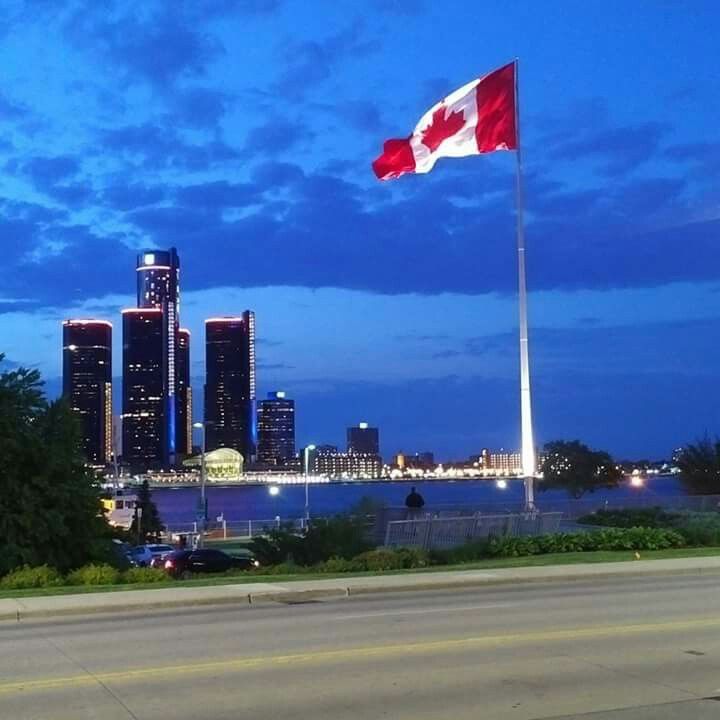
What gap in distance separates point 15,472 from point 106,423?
10996 cm

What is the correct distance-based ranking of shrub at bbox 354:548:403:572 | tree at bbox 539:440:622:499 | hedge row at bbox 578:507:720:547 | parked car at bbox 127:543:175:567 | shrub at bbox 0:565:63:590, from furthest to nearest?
tree at bbox 539:440:622:499 < parked car at bbox 127:543:175:567 < hedge row at bbox 578:507:720:547 < shrub at bbox 354:548:403:572 < shrub at bbox 0:565:63:590

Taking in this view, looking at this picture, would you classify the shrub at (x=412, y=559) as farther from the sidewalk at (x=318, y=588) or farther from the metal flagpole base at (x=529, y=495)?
the metal flagpole base at (x=529, y=495)

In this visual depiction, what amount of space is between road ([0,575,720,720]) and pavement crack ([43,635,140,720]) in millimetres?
20

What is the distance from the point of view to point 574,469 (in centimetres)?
6612

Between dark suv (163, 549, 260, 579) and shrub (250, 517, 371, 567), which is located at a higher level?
shrub (250, 517, 371, 567)

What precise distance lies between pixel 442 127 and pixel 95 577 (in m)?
13.6

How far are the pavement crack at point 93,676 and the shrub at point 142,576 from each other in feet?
27.4

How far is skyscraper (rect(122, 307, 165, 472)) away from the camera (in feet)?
486

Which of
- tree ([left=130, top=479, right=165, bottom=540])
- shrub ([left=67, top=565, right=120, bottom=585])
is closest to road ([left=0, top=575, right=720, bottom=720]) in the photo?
shrub ([left=67, top=565, right=120, bottom=585])

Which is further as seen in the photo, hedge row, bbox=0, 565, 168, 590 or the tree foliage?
the tree foliage

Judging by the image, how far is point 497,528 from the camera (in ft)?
99.8

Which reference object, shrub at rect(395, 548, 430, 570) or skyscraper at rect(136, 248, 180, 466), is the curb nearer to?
shrub at rect(395, 548, 430, 570)

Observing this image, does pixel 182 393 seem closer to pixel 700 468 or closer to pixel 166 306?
pixel 166 306

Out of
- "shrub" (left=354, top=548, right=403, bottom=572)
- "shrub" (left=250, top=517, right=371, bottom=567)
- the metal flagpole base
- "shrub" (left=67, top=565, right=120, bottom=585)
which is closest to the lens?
"shrub" (left=67, top=565, right=120, bottom=585)
